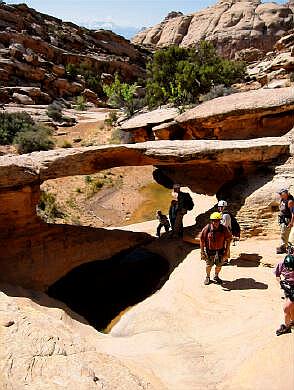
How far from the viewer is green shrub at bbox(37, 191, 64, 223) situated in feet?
51.4

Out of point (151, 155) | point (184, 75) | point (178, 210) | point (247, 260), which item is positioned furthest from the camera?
point (184, 75)

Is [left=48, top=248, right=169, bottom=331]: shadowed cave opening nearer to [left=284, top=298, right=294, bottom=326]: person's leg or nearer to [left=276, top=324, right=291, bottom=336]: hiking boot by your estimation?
[left=276, top=324, right=291, bottom=336]: hiking boot

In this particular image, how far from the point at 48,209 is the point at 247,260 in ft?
30.5

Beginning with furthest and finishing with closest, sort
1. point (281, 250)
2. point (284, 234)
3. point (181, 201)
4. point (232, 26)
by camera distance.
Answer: point (232, 26)
point (181, 201)
point (281, 250)
point (284, 234)

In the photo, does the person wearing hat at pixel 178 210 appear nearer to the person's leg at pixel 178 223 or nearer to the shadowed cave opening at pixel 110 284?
the person's leg at pixel 178 223

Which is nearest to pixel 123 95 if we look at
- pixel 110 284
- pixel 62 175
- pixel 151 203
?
pixel 151 203

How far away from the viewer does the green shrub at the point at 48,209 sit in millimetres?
15666

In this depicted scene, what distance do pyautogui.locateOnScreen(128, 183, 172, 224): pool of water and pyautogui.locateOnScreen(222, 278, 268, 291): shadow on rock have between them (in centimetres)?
820

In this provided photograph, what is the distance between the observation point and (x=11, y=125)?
1014 inches

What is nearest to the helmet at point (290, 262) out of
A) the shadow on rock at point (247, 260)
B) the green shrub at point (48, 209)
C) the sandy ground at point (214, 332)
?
the sandy ground at point (214, 332)

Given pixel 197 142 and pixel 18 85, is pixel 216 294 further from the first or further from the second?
pixel 18 85

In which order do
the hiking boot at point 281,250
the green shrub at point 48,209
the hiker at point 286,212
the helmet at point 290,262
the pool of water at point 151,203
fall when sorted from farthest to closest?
the pool of water at point 151,203 → the green shrub at point 48,209 → the hiking boot at point 281,250 → the hiker at point 286,212 → the helmet at point 290,262

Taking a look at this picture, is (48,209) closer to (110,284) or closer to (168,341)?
(110,284)

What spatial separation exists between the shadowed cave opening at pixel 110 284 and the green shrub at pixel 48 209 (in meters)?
4.93
